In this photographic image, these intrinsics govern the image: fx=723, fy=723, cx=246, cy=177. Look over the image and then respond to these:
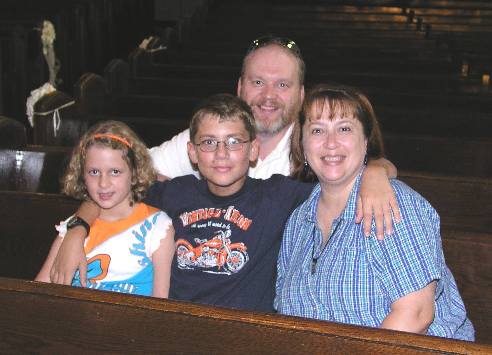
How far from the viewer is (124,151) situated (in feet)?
7.63

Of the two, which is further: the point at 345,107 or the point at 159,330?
the point at 345,107

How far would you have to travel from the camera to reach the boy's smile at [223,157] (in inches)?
87.0

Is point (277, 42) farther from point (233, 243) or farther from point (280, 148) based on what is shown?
point (233, 243)

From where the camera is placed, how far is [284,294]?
2.02 meters

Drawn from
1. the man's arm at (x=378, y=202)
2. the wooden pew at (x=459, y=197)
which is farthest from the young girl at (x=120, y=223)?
the wooden pew at (x=459, y=197)

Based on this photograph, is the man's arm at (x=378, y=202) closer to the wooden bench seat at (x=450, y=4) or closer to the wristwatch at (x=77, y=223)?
the wristwatch at (x=77, y=223)

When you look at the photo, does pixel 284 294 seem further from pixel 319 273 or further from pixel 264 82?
pixel 264 82

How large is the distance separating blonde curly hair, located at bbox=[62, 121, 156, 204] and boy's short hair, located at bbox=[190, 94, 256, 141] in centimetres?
19

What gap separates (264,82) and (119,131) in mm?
709

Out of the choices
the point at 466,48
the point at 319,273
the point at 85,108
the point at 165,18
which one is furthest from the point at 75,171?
the point at 165,18

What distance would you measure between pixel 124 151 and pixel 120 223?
0.23 meters

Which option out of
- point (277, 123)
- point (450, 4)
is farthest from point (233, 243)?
point (450, 4)

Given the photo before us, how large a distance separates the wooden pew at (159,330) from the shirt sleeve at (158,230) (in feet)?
1.81

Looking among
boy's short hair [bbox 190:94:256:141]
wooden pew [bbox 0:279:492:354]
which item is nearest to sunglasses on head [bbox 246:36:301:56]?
boy's short hair [bbox 190:94:256:141]
